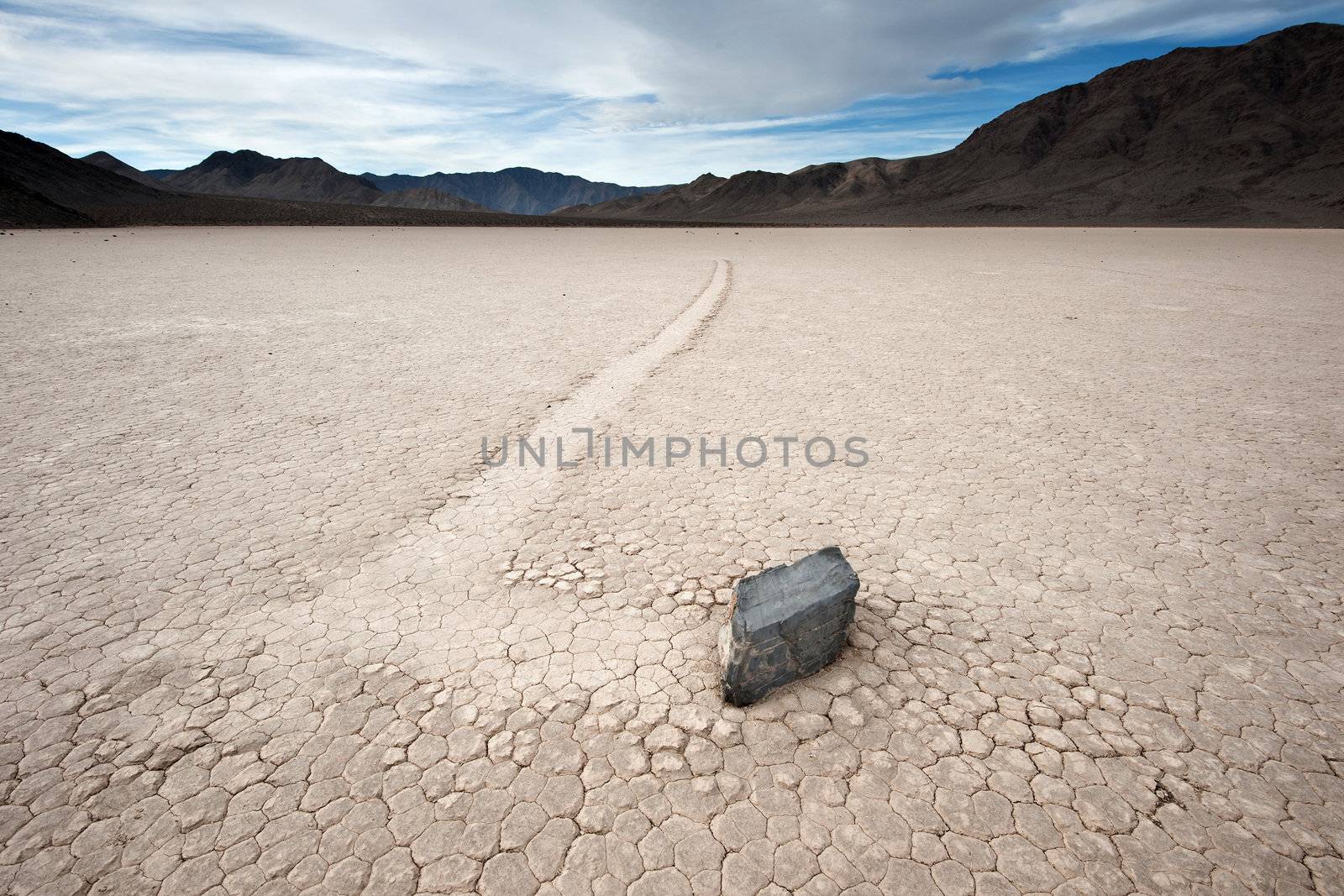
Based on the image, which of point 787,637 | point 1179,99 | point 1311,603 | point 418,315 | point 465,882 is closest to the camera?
point 465,882

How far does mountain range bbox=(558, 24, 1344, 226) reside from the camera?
56.9 metres

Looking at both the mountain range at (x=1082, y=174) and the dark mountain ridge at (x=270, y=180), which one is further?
the dark mountain ridge at (x=270, y=180)

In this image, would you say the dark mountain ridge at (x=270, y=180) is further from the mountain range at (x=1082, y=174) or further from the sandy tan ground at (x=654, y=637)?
the sandy tan ground at (x=654, y=637)

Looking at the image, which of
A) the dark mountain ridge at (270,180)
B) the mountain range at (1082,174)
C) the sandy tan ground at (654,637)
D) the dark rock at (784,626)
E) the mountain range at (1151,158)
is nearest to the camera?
the sandy tan ground at (654,637)

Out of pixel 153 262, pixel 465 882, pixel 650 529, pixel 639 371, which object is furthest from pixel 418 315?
pixel 153 262

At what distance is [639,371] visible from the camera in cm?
634

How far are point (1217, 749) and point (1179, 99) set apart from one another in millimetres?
104787

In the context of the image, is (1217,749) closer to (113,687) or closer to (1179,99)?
(113,687)

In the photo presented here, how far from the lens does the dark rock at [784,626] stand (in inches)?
83.6

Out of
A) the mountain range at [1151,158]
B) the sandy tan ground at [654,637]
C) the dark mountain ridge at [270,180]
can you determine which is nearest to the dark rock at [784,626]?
the sandy tan ground at [654,637]

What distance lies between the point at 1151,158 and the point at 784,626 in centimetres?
9098

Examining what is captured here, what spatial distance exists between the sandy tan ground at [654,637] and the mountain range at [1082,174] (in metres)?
41.7

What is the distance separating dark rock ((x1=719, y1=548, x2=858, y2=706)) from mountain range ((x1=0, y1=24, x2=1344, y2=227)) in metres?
44.5

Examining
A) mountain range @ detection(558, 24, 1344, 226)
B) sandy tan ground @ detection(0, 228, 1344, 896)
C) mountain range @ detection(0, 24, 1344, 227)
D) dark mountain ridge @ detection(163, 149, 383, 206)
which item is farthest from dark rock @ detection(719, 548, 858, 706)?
dark mountain ridge @ detection(163, 149, 383, 206)
